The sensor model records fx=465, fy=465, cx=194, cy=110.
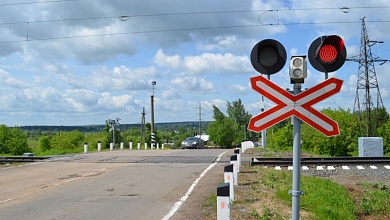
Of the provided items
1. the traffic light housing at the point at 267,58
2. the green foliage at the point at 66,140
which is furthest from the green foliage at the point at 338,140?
the traffic light housing at the point at 267,58

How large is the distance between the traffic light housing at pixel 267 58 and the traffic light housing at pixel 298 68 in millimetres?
273

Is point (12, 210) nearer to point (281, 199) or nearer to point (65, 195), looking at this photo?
point (65, 195)

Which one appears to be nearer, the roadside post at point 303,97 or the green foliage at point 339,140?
the roadside post at point 303,97

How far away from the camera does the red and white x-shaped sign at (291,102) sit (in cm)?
483

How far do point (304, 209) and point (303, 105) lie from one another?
5.09 m

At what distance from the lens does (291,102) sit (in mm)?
4855

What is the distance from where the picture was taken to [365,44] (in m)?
49.9

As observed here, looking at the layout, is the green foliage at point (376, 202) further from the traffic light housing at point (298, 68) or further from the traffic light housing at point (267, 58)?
the traffic light housing at point (298, 68)

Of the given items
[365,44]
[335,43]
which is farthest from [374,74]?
[335,43]

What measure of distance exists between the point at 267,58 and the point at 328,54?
641 millimetres

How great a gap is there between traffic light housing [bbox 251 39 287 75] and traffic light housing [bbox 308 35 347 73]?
1.08 feet

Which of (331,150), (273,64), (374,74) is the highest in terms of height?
(374,74)

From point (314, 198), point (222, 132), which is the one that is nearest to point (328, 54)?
point (314, 198)

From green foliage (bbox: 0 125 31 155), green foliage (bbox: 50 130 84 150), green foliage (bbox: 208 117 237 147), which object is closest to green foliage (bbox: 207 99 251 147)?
green foliage (bbox: 208 117 237 147)
